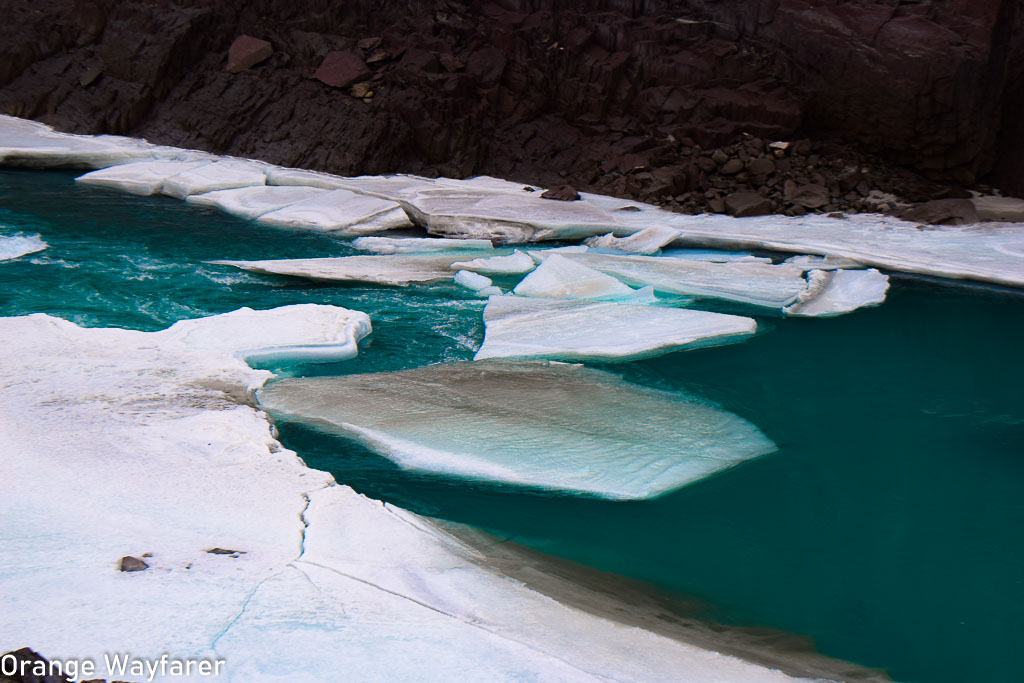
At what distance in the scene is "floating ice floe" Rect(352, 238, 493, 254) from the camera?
7.66 m

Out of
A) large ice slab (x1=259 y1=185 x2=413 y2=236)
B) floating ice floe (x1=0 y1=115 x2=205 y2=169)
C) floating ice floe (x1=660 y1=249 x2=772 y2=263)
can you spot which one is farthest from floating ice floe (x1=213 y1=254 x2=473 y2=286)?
floating ice floe (x1=0 y1=115 x2=205 y2=169)

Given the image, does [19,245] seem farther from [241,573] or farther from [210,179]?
[241,573]

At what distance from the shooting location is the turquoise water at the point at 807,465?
2.96 meters

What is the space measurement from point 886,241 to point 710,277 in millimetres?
2545

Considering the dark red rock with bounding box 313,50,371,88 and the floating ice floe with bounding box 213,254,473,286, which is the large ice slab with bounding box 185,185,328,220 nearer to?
the floating ice floe with bounding box 213,254,473,286

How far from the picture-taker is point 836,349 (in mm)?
5719

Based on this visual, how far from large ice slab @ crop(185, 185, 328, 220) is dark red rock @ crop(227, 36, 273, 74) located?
2928mm

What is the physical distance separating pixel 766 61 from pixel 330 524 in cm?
977

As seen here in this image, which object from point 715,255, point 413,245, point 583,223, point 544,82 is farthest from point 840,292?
point 544,82

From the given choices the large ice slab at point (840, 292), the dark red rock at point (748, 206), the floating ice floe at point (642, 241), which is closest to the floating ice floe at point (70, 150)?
the floating ice floe at point (642, 241)

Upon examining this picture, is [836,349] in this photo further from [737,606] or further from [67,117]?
[67,117]

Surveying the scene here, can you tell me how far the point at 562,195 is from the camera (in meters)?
9.56

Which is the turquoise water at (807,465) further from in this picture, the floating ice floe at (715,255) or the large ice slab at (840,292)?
the floating ice floe at (715,255)

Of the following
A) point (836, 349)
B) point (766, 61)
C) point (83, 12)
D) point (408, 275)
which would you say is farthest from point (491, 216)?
point (83, 12)
